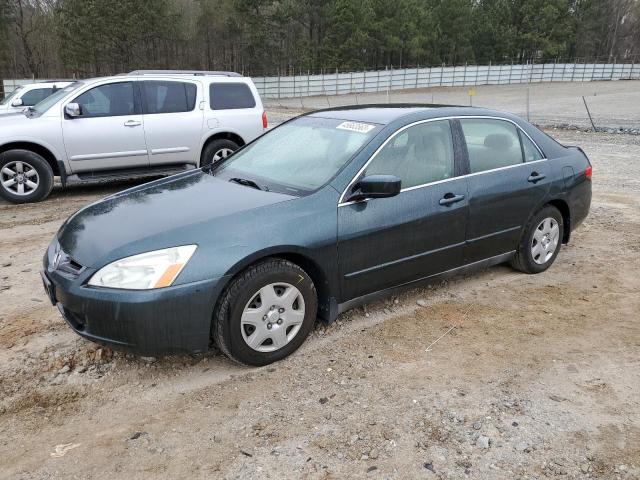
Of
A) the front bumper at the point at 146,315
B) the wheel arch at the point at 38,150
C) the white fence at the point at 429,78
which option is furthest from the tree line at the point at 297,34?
the front bumper at the point at 146,315

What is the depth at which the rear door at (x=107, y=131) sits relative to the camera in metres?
7.63

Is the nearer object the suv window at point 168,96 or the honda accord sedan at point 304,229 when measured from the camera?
the honda accord sedan at point 304,229

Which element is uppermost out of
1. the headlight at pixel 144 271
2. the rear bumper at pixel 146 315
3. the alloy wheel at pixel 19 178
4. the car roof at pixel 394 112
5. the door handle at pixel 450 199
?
the car roof at pixel 394 112

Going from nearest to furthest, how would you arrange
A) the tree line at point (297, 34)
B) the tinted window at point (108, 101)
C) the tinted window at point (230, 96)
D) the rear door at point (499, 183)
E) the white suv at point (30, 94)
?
the rear door at point (499, 183)
the tinted window at point (108, 101)
the tinted window at point (230, 96)
the white suv at point (30, 94)
the tree line at point (297, 34)

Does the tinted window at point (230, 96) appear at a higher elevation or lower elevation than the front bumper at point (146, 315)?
higher

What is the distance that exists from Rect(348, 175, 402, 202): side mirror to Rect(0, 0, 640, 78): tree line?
1875 inches

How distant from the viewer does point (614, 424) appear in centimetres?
294

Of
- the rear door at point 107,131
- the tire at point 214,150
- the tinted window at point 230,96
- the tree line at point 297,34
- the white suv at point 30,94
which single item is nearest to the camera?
the rear door at point 107,131

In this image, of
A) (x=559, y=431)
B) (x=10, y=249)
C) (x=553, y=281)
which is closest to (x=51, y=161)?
(x=10, y=249)

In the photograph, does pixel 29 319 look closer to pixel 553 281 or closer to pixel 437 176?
pixel 437 176

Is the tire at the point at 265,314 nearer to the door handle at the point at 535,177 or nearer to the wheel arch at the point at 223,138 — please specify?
the door handle at the point at 535,177

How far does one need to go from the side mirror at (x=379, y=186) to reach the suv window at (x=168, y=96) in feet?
18.4

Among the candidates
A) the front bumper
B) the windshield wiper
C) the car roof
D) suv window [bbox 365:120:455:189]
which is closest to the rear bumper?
the front bumper

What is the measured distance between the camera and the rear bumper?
9.69ft
